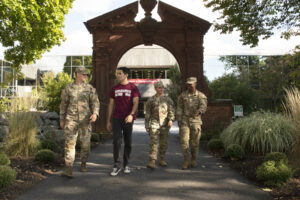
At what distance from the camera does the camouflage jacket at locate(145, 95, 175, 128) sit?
6.09m

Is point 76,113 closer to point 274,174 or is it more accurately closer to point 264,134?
point 274,174

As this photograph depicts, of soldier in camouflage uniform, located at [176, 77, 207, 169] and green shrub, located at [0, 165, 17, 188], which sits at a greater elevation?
soldier in camouflage uniform, located at [176, 77, 207, 169]

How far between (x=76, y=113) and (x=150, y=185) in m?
1.99

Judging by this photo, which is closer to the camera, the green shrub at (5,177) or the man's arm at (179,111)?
the green shrub at (5,177)

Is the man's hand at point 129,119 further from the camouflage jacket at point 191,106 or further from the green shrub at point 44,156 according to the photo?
the green shrub at point 44,156

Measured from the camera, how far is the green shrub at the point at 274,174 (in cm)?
481

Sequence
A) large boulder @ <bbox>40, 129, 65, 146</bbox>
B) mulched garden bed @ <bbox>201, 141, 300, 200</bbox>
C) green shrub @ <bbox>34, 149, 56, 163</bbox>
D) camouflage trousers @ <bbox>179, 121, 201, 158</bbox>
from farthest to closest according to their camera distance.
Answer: large boulder @ <bbox>40, 129, 65, 146</bbox> → green shrub @ <bbox>34, 149, 56, 163</bbox> → camouflage trousers @ <bbox>179, 121, 201, 158</bbox> → mulched garden bed @ <bbox>201, 141, 300, 200</bbox>

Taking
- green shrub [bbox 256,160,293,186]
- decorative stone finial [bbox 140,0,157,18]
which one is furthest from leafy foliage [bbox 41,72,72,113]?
green shrub [bbox 256,160,293,186]

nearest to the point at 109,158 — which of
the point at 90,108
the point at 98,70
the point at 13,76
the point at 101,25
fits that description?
the point at 90,108

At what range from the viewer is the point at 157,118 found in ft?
20.0

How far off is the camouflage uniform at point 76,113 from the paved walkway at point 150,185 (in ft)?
2.00

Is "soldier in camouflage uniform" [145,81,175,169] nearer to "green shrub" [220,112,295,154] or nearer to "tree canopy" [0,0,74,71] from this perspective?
"green shrub" [220,112,295,154]

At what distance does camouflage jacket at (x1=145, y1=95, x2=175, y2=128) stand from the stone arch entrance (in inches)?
331

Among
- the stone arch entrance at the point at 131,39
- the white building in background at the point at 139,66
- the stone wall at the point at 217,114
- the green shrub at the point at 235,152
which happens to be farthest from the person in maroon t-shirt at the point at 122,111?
the white building in background at the point at 139,66
